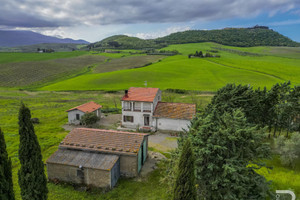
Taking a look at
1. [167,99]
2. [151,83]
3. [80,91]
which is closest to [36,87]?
[80,91]

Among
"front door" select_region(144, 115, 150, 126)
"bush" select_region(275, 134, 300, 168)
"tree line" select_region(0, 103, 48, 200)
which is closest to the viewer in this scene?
"tree line" select_region(0, 103, 48, 200)

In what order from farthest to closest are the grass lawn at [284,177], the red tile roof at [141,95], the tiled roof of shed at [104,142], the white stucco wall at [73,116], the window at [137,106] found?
the white stucco wall at [73,116], the window at [137,106], the red tile roof at [141,95], the tiled roof of shed at [104,142], the grass lawn at [284,177]

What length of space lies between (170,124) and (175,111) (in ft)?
7.88

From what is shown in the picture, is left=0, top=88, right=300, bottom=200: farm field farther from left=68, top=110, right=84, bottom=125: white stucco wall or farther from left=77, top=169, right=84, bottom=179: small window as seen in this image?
left=68, top=110, right=84, bottom=125: white stucco wall

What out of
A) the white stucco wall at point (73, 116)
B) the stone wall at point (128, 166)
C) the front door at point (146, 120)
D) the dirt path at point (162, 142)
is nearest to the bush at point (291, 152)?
the dirt path at point (162, 142)

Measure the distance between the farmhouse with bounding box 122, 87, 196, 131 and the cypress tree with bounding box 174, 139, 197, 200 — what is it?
67.7ft

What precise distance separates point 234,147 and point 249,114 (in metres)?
15.8

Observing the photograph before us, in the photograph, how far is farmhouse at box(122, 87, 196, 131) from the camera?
31.1 m

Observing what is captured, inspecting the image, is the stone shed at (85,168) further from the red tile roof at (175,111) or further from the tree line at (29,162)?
the red tile roof at (175,111)

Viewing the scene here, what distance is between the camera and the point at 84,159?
18328mm

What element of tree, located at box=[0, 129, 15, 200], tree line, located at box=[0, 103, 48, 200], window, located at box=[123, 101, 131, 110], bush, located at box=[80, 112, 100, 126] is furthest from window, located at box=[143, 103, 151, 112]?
tree, located at box=[0, 129, 15, 200]

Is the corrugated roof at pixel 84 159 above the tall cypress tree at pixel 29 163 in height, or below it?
below

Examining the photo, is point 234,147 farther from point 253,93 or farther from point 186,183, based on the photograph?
point 253,93

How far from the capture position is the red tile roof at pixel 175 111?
3090 cm
